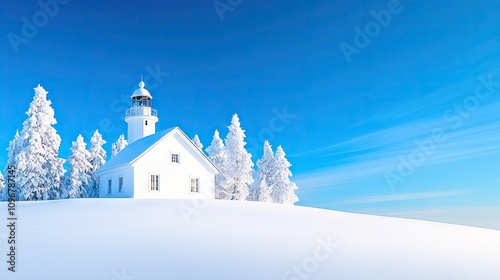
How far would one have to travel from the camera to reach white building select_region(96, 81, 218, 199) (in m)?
32.0

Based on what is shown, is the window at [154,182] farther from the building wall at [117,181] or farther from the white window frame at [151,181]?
the building wall at [117,181]

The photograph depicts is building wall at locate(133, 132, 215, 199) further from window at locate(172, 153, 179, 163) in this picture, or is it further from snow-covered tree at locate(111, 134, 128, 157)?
snow-covered tree at locate(111, 134, 128, 157)

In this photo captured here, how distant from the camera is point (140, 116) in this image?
4041 centimetres

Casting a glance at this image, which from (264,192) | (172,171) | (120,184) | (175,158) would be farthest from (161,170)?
(264,192)

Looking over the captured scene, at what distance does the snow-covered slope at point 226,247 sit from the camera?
38.7 ft

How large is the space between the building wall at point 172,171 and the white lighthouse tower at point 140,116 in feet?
25.6

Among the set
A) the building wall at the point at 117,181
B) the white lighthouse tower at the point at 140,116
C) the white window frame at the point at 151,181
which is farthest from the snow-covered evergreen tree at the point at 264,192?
the building wall at the point at 117,181

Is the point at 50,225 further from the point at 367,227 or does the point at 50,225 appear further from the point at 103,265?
the point at 367,227

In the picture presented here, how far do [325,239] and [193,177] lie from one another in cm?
1889

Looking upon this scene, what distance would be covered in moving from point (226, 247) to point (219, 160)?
33.4 metres

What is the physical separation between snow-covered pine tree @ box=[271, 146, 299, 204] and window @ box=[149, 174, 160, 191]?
18931 mm

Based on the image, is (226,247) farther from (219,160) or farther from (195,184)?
(219,160)

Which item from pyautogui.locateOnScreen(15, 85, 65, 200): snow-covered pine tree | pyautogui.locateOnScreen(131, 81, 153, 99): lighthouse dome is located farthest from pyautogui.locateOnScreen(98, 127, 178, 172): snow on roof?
pyautogui.locateOnScreen(15, 85, 65, 200): snow-covered pine tree

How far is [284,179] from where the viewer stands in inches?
1908
